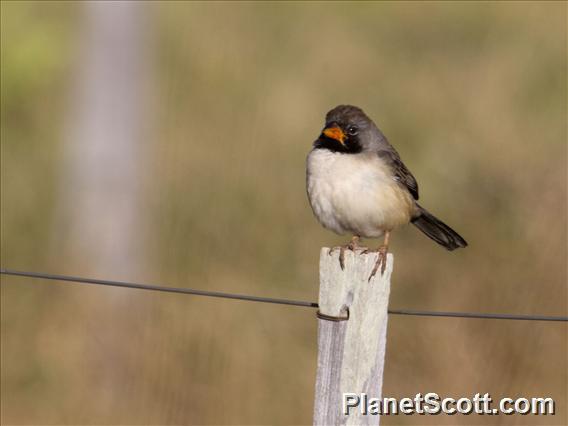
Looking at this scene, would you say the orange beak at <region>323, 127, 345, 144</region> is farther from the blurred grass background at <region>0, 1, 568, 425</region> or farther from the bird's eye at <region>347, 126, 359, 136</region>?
the blurred grass background at <region>0, 1, 568, 425</region>

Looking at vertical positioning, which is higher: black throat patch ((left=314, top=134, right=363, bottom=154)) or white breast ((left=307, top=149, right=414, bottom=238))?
black throat patch ((left=314, top=134, right=363, bottom=154))

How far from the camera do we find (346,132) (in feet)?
20.7

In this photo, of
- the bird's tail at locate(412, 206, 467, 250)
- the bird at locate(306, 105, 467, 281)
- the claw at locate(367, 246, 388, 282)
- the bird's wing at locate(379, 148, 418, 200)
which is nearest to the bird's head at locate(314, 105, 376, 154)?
the bird at locate(306, 105, 467, 281)

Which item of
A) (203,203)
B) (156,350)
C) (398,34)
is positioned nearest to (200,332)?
(156,350)

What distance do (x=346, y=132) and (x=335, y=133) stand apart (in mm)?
75

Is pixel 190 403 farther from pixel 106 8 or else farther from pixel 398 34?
pixel 398 34

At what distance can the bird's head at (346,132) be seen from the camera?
20.6 ft

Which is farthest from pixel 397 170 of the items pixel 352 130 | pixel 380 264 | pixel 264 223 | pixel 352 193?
pixel 264 223

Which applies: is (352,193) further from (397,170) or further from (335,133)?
(397,170)

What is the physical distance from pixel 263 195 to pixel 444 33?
586 centimetres

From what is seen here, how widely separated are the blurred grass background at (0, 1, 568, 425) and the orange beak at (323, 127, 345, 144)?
186 cm

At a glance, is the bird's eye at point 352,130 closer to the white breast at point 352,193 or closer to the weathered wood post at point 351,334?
the white breast at point 352,193

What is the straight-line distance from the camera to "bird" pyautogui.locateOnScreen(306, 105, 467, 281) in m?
6.11

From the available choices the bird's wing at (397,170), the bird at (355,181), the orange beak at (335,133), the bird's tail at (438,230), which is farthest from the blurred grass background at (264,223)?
the orange beak at (335,133)
